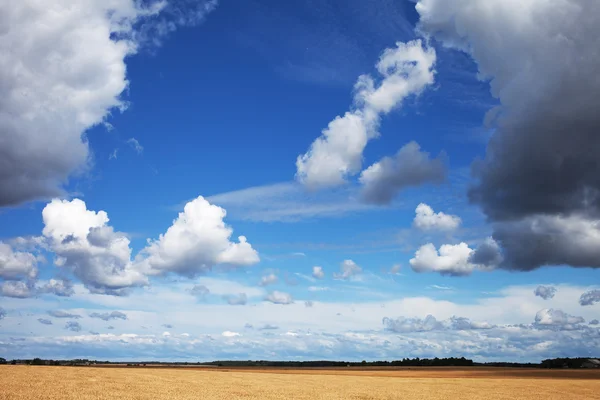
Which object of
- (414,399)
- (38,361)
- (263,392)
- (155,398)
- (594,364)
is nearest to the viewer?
(155,398)

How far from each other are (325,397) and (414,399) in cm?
1016

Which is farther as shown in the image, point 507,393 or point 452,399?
point 507,393

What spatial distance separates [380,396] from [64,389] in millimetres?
35224

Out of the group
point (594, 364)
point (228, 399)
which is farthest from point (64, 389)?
point (594, 364)

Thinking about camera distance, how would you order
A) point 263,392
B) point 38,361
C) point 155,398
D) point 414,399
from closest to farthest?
point 155,398 → point 414,399 → point 263,392 → point 38,361

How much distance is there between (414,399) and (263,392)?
18061 mm

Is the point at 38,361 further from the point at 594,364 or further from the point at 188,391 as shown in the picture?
the point at 594,364

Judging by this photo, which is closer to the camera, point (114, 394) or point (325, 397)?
point (114, 394)

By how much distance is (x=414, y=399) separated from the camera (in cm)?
5766

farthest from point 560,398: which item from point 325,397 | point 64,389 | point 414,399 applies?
point 64,389

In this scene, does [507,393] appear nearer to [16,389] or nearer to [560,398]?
[560,398]

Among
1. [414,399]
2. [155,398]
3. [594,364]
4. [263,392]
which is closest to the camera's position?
[155,398]

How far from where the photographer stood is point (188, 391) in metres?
58.1

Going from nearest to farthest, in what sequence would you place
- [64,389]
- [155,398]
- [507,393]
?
1. [155,398]
2. [64,389]
3. [507,393]
